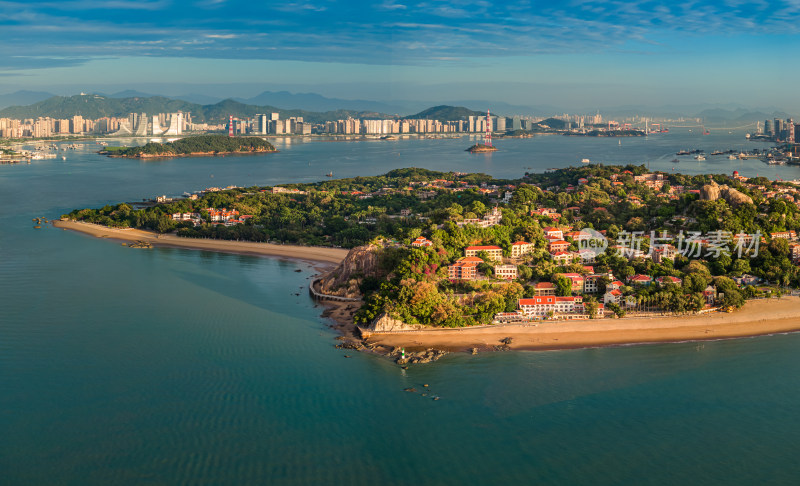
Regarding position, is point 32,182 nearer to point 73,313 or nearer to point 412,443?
point 73,313

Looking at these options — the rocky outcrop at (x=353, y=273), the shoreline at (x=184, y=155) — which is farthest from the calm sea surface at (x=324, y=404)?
the shoreline at (x=184, y=155)

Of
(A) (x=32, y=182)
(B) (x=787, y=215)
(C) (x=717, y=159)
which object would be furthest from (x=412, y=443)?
(C) (x=717, y=159)

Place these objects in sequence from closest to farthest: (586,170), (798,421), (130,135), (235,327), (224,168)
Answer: (798,421) < (235,327) < (586,170) < (224,168) < (130,135)

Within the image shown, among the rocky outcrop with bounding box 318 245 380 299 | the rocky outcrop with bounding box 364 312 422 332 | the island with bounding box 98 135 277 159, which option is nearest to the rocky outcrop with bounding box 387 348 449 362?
the rocky outcrop with bounding box 364 312 422 332

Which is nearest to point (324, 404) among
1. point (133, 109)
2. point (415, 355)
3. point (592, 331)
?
point (415, 355)

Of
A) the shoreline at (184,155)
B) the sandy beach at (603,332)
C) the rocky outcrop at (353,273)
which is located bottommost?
the sandy beach at (603,332)

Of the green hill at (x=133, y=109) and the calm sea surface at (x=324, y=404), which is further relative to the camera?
the green hill at (x=133, y=109)

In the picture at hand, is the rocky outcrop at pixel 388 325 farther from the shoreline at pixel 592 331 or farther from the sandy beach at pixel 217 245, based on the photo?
the sandy beach at pixel 217 245
